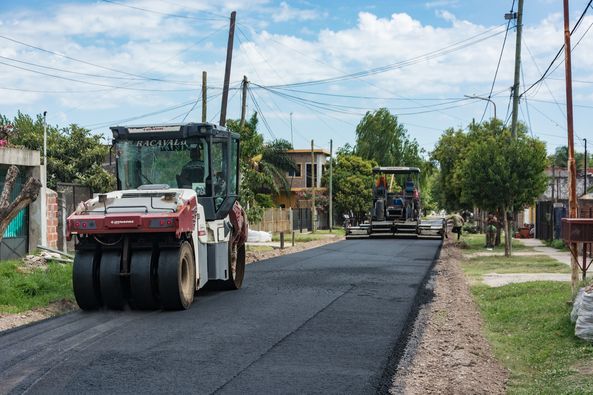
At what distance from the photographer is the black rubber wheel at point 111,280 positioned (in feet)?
39.1

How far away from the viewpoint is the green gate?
20000 millimetres

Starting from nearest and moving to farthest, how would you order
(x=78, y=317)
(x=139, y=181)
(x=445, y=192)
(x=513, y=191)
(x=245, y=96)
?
(x=78, y=317) → (x=139, y=181) → (x=513, y=191) → (x=245, y=96) → (x=445, y=192)

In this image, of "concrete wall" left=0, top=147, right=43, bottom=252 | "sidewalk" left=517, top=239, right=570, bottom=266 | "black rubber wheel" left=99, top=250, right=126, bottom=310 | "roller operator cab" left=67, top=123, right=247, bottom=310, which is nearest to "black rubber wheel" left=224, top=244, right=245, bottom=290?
"roller operator cab" left=67, top=123, right=247, bottom=310

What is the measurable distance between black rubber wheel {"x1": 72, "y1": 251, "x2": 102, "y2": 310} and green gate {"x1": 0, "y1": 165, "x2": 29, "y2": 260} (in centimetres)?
851

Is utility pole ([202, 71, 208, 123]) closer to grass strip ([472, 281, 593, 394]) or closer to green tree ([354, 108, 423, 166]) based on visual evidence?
grass strip ([472, 281, 593, 394])

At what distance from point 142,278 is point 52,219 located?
10.9 m

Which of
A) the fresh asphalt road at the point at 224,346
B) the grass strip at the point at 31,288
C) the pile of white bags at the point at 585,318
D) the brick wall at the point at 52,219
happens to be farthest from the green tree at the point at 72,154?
the pile of white bags at the point at 585,318

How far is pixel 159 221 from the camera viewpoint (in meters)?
11.7

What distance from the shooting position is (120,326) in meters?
10.7

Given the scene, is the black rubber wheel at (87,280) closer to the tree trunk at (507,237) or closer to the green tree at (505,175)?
the tree trunk at (507,237)

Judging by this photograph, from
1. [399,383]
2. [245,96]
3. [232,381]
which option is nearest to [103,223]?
[232,381]

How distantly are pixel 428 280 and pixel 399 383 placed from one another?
1086 cm

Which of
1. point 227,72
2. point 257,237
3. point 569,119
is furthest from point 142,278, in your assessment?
point 257,237

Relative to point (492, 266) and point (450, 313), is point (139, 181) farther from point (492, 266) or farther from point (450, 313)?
point (492, 266)
